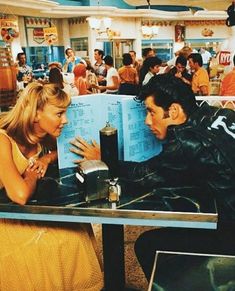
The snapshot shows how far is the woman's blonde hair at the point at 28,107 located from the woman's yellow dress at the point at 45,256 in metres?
0.52

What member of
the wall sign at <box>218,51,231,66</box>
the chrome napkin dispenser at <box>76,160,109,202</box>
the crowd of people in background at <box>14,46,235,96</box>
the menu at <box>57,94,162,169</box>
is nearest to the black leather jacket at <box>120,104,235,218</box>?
the chrome napkin dispenser at <box>76,160,109,202</box>

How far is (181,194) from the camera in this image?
179 cm

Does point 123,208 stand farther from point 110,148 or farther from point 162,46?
point 162,46

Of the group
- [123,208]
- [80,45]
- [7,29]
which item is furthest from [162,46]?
[123,208]

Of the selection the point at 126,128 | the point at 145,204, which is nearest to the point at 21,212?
the point at 145,204

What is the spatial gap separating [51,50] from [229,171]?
505 inches

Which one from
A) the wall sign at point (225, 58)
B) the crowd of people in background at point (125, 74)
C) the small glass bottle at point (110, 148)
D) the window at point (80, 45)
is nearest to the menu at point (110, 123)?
the small glass bottle at point (110, 148)

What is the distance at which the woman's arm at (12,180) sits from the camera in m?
1.73

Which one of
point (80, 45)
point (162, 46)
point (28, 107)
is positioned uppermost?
point (80, 45)

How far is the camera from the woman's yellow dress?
1779 millimetres

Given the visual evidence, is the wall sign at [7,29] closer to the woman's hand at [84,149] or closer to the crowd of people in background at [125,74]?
the crowd of people in background at [125,74]

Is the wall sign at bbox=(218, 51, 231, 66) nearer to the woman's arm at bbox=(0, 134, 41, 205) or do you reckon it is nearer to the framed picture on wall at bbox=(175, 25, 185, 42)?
the woman's arm at bbox=(0, 134, 41, 205)

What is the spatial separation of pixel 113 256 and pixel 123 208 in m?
0.72

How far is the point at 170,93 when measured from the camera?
198 cm
